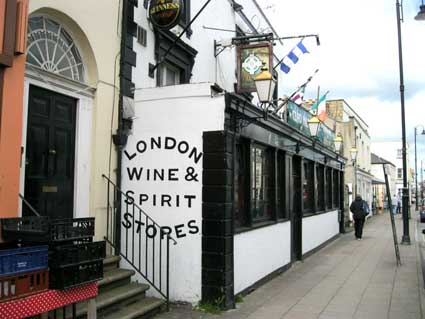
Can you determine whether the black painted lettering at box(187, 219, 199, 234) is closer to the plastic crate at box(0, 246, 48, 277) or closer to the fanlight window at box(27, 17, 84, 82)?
the fanlight window at box(27, 17, 84, 82)

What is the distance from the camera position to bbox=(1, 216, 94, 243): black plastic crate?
3943mm

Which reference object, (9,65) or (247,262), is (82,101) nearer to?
(9,65)

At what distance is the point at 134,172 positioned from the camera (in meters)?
7.45

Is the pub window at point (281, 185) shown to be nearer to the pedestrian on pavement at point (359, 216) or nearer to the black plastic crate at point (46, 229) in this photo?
the black plastic crate at point (46, 229)

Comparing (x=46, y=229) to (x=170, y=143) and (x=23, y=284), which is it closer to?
(x=23, y=284)

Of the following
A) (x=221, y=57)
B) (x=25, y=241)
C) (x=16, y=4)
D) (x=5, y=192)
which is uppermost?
(x=221, y=57)

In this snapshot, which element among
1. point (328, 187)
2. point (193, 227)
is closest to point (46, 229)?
point (193, 227)

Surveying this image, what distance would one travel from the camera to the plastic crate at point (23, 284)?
3.49m

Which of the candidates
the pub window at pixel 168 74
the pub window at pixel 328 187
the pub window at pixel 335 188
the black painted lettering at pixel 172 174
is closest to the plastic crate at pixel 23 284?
the black painted lettering at pixel 172 174

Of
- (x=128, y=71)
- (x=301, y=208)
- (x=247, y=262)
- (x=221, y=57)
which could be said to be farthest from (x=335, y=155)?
(x=128, y=71)

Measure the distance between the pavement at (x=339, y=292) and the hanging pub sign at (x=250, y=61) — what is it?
4.60 m

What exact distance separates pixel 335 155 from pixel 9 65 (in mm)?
14990

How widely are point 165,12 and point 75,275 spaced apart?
528cm

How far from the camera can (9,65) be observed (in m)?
4.70
